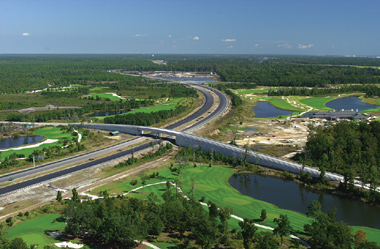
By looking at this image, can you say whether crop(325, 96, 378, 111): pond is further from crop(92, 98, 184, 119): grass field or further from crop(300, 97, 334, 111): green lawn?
crop(92, 98, 184, 119): grass field

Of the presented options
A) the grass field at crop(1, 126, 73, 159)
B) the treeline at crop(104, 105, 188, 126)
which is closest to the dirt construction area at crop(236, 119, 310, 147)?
the treeline at crop(104, 105, 188, 126)

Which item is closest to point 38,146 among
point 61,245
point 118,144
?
point 118,144

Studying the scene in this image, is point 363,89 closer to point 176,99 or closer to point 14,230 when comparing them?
point 176,99

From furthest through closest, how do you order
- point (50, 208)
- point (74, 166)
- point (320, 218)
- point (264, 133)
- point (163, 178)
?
point (264, 133) < point (74, 166) < point (163, 178) < point (50, 208) < point (320, 218)

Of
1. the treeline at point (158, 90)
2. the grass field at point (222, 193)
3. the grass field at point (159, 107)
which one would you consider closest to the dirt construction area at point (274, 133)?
the grass field at point (222, 193)

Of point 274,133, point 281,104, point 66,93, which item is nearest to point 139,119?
point 274,133

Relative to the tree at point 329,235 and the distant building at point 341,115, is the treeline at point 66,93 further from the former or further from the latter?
the tree at point 329,235

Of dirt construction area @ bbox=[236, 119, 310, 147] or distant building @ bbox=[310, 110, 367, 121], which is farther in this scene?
distant building @ bbox=[310, 110, 367, 121]
